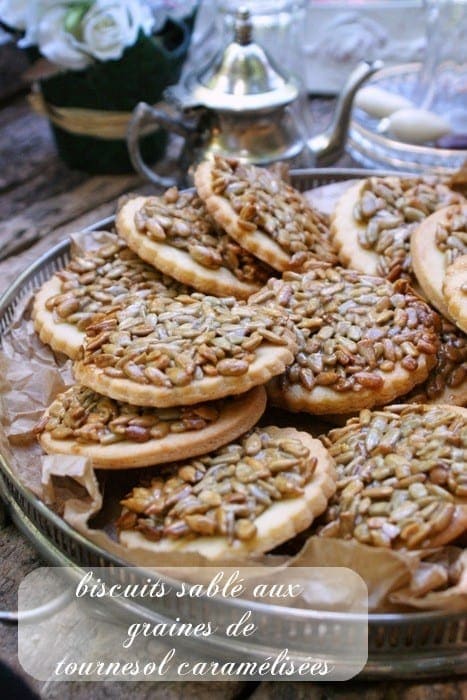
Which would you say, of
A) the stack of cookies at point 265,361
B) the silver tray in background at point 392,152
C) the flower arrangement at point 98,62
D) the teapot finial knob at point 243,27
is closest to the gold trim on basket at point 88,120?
the flower arrangement at point 98,62

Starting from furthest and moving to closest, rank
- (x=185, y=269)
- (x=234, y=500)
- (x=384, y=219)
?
(x=384, y=219) → (x=185, y=269) → (x=234, y=500)

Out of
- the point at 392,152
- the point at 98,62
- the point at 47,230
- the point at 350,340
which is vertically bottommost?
the point at 47,230

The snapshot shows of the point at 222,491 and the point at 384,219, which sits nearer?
the point at 222,491

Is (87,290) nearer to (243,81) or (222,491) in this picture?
(222,491)

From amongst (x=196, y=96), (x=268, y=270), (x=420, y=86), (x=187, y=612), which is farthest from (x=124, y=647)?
(x=420, y=86)

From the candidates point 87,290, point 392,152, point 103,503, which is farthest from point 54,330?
point 392,152

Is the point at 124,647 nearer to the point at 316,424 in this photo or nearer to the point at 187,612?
the point at 187,612

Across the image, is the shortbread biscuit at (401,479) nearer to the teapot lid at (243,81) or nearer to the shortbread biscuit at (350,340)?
the shortbread biscuit at (350,340)

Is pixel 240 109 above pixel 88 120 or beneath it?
above
